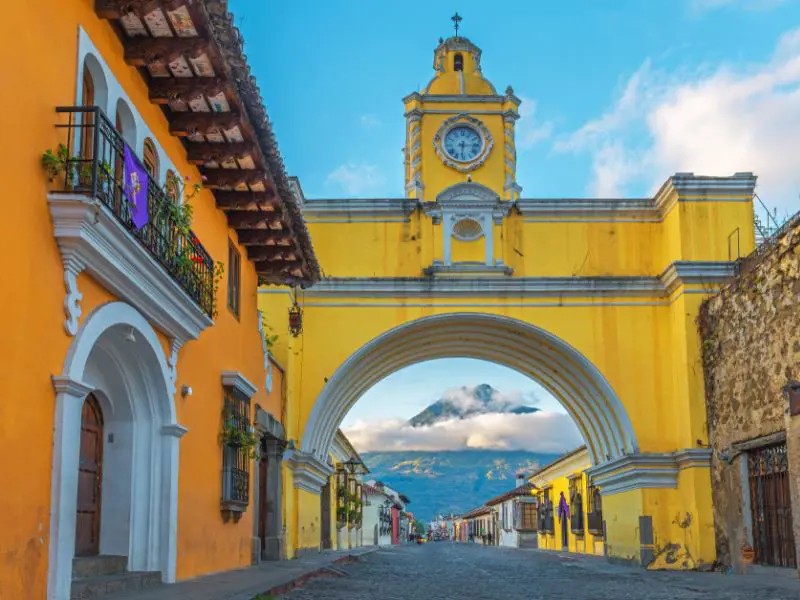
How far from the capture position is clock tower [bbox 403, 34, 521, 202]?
20641mm

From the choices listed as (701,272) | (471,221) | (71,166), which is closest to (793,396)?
(701,272)

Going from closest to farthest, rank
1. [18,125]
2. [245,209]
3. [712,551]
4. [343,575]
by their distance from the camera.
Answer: [18,125] → [245,209] → [343,575] → [712,551]

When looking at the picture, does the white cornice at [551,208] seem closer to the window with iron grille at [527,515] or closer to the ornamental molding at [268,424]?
the ornamental molding at [268,424]

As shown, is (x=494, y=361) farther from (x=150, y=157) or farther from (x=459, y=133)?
(x=150, y=157)

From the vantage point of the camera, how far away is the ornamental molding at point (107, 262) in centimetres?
628

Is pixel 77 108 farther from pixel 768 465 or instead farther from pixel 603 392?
pixel 603 392

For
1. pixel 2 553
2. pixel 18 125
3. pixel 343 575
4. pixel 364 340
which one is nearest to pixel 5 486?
pixel 2 553

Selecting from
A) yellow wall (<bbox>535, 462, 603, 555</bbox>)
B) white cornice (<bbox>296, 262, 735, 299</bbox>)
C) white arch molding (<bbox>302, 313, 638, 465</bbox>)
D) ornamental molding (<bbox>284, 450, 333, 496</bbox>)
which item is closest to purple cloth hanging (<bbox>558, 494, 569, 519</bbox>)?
yellow wall (<bbox>535, 462, 603, 555</bbox>)

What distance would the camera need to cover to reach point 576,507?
3338 centimetres

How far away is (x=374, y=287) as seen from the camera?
65.5ft

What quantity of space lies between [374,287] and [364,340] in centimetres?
105

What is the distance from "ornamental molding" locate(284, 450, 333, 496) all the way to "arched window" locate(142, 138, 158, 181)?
10.6m

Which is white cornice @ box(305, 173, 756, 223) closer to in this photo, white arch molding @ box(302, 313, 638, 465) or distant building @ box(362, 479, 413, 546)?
white arch molding @ box(302, 313, 638, 465)

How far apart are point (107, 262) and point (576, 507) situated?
2841 cm
